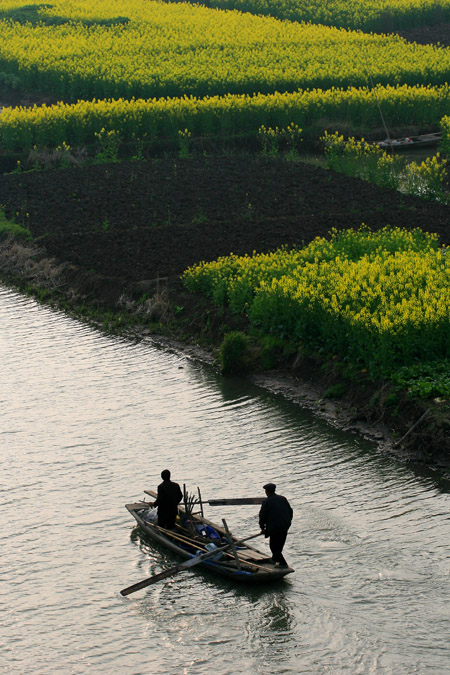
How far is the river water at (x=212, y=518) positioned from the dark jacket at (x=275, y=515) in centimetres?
75

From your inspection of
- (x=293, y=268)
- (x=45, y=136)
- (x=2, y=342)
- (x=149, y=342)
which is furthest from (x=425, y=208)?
(x=45, y=136)

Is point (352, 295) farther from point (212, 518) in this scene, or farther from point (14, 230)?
point (14, 230)

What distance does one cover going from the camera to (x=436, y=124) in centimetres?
5406

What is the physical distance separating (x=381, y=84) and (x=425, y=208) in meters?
24.9

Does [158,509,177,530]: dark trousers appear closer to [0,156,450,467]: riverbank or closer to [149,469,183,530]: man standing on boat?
[149,469,183,530]: man standing on boat

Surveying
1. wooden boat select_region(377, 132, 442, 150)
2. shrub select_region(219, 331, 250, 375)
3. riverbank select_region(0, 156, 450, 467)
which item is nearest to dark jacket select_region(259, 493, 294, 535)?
riverbank select_region(0, 156, 450, 467)

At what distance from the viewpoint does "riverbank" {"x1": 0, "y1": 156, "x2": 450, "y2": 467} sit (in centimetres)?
2052

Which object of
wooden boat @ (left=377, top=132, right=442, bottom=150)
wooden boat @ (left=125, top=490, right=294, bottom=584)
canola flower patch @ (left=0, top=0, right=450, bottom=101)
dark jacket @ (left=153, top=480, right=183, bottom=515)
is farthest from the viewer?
canola flower patch @ (left=0, top=0, right=450, bottom=101)

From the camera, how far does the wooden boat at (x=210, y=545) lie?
14.0 metres

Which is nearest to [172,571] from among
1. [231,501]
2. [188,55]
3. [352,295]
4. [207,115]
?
[231,501]

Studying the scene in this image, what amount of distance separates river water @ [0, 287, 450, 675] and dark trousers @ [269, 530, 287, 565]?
14.5 inches

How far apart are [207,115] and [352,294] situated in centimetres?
2919

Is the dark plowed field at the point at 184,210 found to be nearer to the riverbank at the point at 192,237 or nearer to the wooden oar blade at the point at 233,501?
the riverbank at the point at 192,237

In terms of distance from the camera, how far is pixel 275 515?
1420 cm
